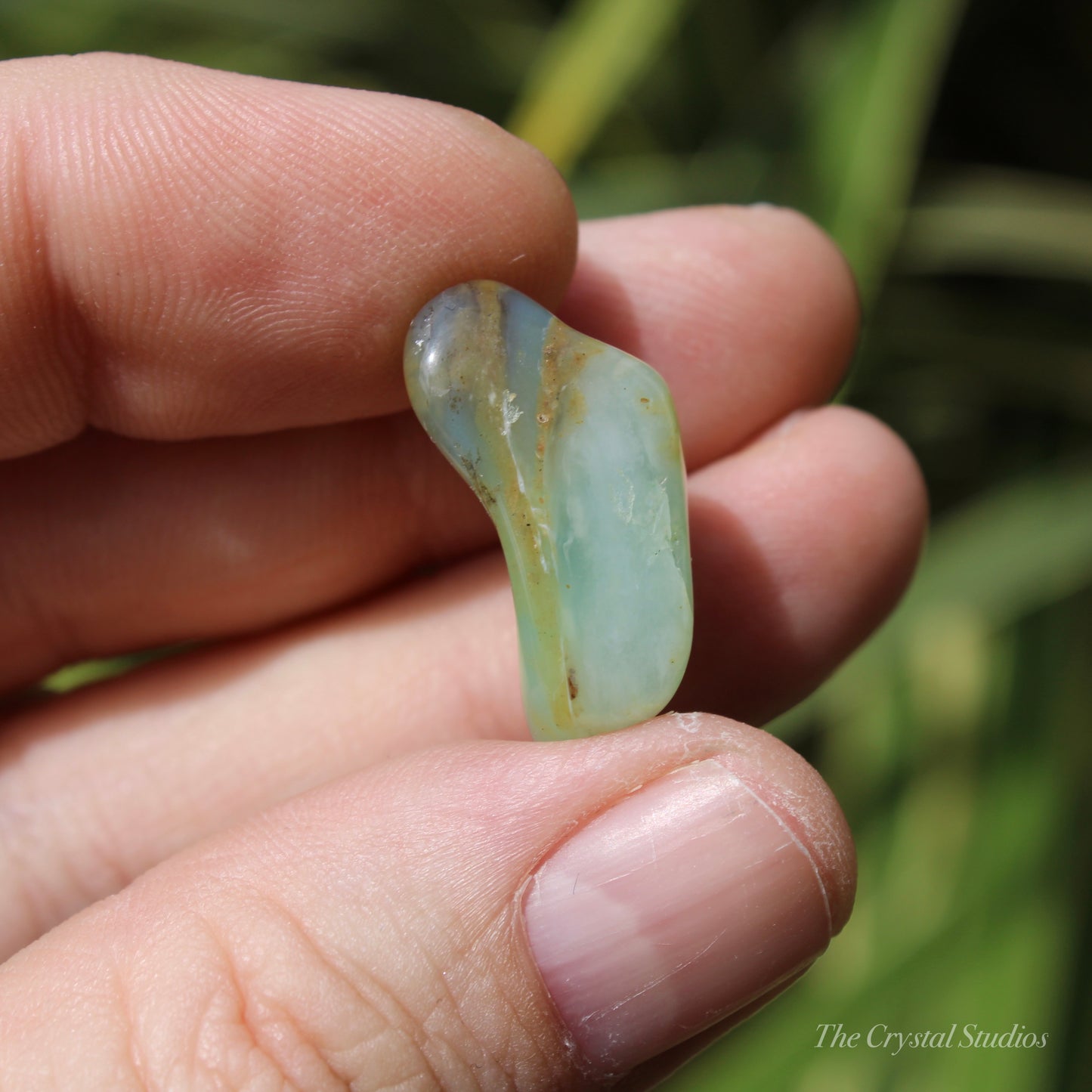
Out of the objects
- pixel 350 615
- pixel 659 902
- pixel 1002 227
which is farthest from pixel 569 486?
pixel 1002 227

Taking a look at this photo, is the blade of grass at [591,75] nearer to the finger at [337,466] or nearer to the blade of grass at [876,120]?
the blade of grass at [876,120]

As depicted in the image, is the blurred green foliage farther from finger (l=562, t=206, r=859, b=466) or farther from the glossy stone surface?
the glossy stone surface

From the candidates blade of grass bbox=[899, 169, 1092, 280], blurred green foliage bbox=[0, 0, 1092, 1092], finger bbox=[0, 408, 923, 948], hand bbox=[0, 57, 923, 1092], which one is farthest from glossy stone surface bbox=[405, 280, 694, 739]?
blade of grass bbox=[899, 169, 1092, 280]

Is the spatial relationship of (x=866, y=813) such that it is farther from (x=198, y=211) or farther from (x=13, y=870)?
(x=198, y=211)

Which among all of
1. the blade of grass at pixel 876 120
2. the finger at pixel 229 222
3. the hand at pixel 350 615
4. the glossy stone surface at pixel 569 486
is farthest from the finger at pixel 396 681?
the blade of grass at pixel 876 120

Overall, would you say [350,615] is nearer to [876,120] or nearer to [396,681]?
[396,681]

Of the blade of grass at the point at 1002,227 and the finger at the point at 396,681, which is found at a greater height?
the blade of grass at the point at 1002,227
